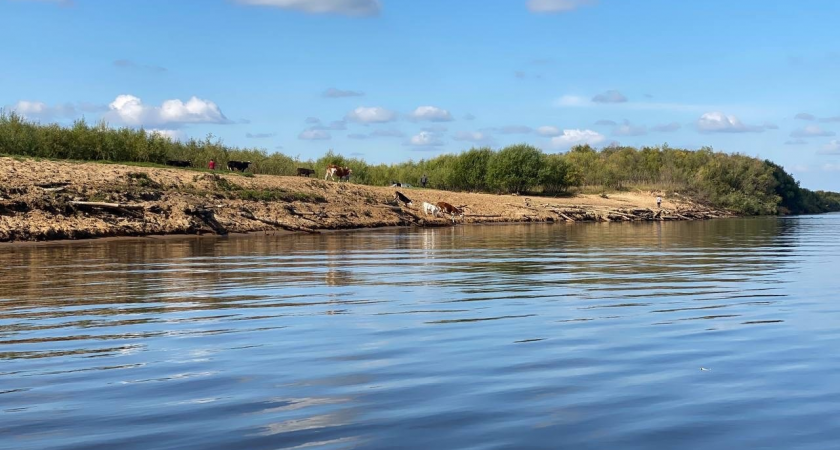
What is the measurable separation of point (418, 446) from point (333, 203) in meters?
38.4

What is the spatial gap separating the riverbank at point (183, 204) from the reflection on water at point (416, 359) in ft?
38.6

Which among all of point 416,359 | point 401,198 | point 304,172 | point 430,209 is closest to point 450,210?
point 430,209

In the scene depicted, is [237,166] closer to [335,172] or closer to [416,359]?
[335,172]

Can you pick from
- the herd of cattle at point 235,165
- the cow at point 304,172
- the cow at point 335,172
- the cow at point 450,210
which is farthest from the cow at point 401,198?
the herd of cattle at point 235,165

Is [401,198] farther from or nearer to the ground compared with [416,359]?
farther from the ground

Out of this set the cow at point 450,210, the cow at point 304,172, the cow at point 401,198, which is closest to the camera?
the cow at point 401,198

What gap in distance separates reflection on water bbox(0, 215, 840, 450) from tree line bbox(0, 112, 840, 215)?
2499cm

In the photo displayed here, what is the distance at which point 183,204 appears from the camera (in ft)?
114

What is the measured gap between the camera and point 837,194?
170 meters

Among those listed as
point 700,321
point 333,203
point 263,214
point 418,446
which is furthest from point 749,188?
point 418,446

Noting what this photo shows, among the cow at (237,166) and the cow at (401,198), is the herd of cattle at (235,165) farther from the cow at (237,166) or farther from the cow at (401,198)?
the cow at (401,198)

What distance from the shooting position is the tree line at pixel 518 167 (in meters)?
42.2

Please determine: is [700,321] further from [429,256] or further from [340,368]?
[429,256]

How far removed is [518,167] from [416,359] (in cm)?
6319
